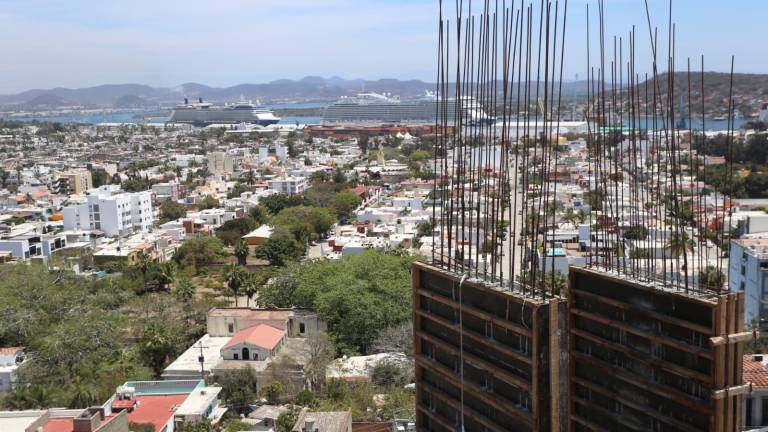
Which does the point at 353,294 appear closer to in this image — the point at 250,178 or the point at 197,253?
the point at 197,253

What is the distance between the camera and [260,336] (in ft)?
54.4

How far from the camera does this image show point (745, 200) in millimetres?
34375

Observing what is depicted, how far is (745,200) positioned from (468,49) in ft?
97.8

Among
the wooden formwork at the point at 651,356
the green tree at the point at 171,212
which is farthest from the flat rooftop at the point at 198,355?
the green tree at the point at 171,212

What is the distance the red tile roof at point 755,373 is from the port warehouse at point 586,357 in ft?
12.3

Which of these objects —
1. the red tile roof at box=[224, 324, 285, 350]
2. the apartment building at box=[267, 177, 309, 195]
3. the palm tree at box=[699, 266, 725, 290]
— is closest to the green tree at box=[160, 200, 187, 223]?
the apartment building at box=[267, 177, 309, 195]

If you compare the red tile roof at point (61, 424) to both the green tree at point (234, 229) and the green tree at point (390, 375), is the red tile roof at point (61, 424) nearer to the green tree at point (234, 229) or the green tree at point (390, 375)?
the green tree at point (390, 375)

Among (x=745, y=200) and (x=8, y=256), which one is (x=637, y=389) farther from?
(x=745, y=200)

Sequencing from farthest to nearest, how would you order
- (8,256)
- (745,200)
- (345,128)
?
(345,128), (745,200), (8,256)

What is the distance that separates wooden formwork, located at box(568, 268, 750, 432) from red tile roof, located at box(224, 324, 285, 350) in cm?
1034

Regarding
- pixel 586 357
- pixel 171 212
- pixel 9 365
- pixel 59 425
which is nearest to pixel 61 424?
pixel 59 425

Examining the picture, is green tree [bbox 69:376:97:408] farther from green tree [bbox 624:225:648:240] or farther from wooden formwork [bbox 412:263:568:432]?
green tree [bbox 624:225:648:240]

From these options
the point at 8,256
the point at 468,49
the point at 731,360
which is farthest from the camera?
the point at 8,256

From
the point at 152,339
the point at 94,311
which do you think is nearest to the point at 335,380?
the point at 152,339
